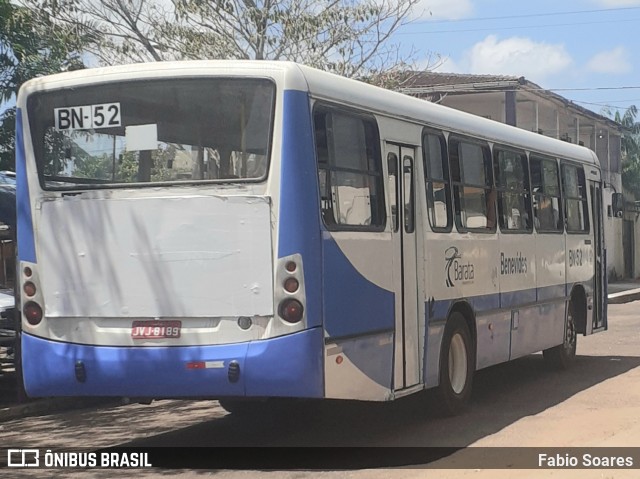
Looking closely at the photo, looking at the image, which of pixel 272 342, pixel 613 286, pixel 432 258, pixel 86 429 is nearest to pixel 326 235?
pixel 272 342

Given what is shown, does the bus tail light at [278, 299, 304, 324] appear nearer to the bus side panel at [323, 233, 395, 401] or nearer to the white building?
the bus side panel at [323, 233, 395, 401]

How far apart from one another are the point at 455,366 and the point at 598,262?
611cm

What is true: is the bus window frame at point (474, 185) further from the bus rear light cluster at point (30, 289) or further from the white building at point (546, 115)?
the white building at point (546, 115)

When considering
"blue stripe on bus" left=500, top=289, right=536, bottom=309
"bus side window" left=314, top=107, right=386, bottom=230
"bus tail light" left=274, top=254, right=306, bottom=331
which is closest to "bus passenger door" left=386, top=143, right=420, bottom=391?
"bus side window" left=314, top=107, right=386, bottom=230

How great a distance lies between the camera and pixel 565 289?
14312 mm

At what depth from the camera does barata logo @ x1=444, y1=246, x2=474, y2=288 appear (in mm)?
10391

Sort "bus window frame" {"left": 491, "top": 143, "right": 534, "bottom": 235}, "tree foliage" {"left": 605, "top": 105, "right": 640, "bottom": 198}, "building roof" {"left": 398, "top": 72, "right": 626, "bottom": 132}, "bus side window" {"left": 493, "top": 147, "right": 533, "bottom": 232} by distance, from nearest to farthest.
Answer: "bus window frame" {"left": 491, "top": 143, "right": 534, "bottom": 235} < "bus side window" {"left": 493, "top": 147, "right": 533, "bottom": 232} < "building roof" {"left": 398, "top": 72, "right": 626, "bottom": 132} < "tree foliage" {"left": 605, "top": 105, "right": 640, "bottom": 198}

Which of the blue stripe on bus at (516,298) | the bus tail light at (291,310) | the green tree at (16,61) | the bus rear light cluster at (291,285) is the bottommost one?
the blue stripe on bus at (516,298)

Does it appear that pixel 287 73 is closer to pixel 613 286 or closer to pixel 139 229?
pixel 139 229

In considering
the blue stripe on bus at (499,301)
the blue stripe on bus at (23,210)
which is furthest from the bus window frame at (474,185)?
the blue stripe on bus at (23,210)

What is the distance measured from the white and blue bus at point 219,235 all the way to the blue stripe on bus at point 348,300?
2 centimetres

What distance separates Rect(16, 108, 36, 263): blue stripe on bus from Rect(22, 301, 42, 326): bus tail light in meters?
0.35

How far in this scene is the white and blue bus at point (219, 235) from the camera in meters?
7.91

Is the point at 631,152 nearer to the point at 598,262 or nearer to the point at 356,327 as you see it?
the point at 598,262
